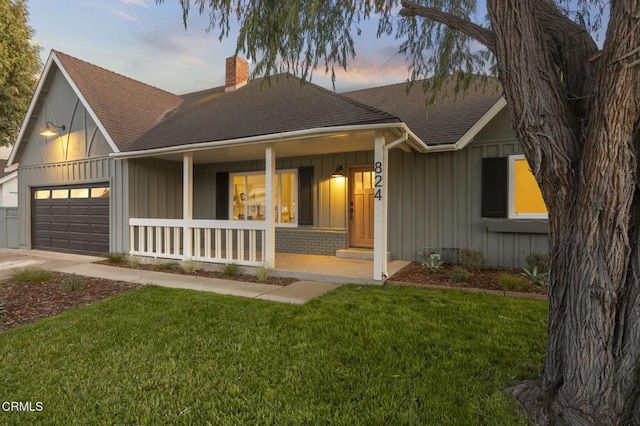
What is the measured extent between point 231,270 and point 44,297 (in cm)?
304

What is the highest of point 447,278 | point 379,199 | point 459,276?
point 379,199

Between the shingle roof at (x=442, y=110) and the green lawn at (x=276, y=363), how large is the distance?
13.7ft

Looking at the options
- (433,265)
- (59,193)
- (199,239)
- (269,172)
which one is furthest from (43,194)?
(433,265)

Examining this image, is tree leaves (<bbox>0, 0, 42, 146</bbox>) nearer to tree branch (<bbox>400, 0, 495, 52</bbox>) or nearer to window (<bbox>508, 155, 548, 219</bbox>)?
tree branch (<bbox>400, 0, 495, 52</bbox>)

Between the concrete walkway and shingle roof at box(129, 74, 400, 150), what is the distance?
2991mm

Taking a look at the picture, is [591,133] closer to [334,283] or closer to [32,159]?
[334,283]

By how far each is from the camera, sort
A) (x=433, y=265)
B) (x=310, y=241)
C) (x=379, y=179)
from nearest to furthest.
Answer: (x=379, y=179)
(x=433, y=265)
(x=310, y=241)

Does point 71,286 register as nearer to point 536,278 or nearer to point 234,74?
point 536,278

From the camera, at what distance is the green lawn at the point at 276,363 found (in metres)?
2.36

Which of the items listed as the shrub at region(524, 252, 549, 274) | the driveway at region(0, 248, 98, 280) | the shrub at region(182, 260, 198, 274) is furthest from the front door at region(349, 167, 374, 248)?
the driveway at region(0, 248, 98, 280)

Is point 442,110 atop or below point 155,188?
atop

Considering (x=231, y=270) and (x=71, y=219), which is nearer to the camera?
(x=231, y=270)

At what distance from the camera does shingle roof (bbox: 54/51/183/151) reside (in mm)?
9750

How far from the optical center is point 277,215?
32.3 feet
